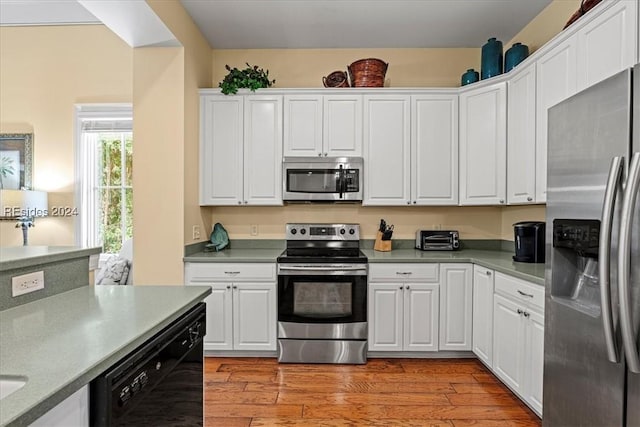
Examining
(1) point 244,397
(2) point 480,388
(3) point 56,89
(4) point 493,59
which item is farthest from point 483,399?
(3) point 56,89

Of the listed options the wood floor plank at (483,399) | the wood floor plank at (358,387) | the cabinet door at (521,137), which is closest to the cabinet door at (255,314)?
the wood floor plank at (358,387)

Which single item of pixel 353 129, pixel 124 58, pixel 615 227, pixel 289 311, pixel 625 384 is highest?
pixel 124 58

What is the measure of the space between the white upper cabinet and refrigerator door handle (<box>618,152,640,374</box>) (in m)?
2.82

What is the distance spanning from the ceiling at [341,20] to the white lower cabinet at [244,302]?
210 centimetres

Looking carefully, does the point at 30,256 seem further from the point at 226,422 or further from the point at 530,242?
the point at 530,242

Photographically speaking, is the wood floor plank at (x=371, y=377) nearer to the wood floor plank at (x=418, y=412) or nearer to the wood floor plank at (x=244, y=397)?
the wood floor plank at (x=244, y=397)

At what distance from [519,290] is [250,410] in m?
1.88

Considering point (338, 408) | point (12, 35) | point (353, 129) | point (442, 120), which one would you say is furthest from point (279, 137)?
point (12, 35)

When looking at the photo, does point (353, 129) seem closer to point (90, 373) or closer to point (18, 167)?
point (90, 373)

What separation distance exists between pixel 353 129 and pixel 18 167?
11.9ft

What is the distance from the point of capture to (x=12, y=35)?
4371 millimetres

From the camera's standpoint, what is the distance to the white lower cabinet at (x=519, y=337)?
2332mm

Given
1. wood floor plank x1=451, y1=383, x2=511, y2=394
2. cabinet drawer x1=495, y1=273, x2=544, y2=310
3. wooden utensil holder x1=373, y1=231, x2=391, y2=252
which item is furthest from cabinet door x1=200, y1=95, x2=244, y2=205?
wood floor plank x1=451, y1=383, x2=511, y2=394

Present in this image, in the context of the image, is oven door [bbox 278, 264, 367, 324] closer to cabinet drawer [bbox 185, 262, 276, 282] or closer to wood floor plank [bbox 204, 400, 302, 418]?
cabinet drawer [bbox 185, 262, 276, 282]
